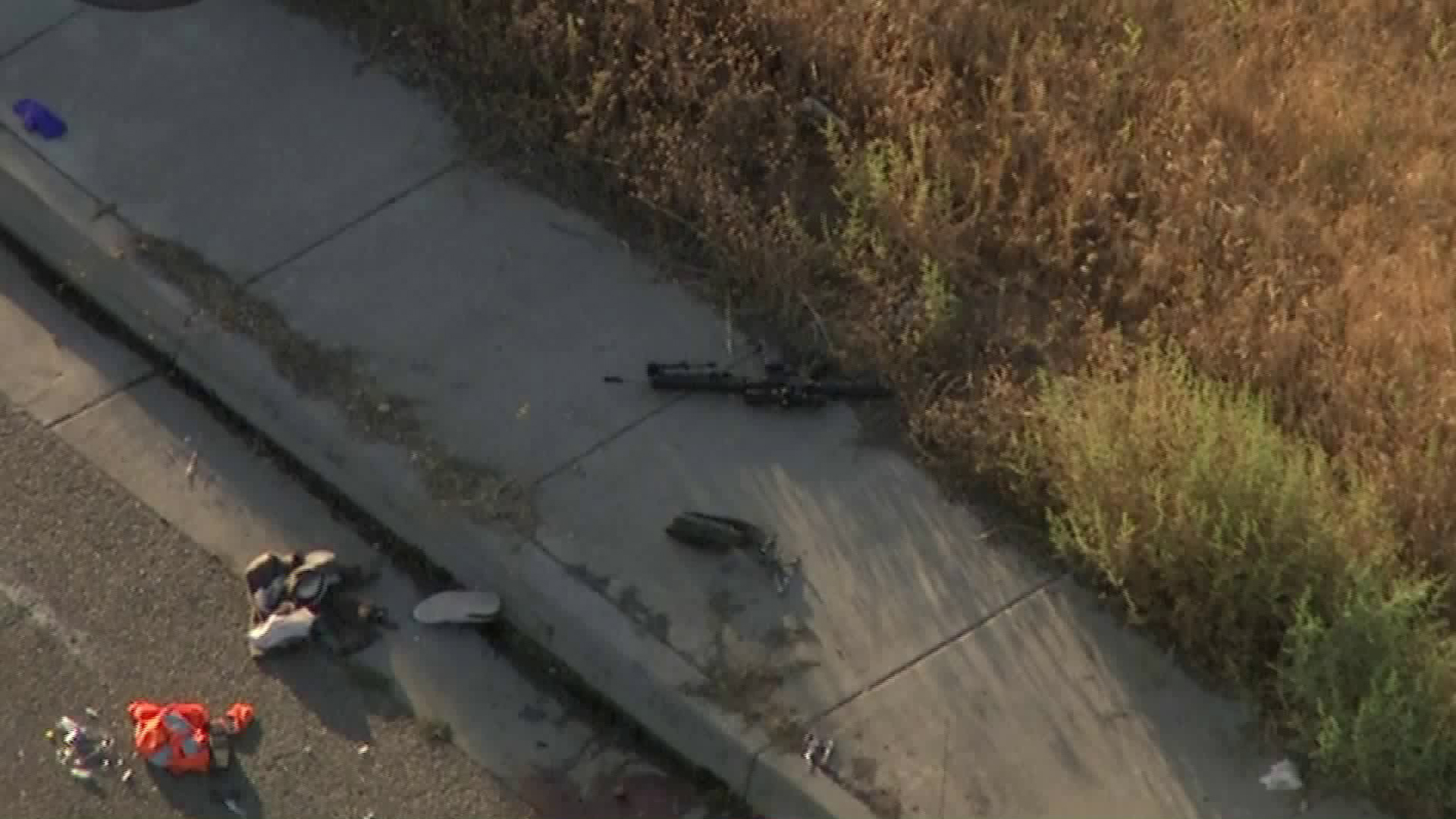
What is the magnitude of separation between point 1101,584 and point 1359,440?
0.88 m

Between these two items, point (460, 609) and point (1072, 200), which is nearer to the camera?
point (460, 609)

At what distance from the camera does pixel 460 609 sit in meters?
7.07

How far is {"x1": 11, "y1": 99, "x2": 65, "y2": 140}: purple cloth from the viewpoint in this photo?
8609mm

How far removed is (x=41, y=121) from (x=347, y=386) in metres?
1.82

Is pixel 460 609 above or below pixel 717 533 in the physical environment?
below

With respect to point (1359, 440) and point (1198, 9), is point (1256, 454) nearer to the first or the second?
point (1359, 440)

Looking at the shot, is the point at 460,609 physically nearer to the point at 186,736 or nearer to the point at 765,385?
the point at 186,736

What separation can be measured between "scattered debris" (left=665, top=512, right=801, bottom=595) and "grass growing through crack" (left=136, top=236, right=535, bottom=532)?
47cm

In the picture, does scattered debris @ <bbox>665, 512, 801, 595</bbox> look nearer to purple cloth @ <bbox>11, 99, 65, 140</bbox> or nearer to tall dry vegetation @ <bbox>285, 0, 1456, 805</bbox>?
tall dry vegetation @ <bbox>285, 0, 1456, 805</bbox>

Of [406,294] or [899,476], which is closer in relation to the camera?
[899,476]

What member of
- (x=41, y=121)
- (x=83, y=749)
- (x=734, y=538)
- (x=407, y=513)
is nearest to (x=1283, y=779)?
(x=734, y=538)

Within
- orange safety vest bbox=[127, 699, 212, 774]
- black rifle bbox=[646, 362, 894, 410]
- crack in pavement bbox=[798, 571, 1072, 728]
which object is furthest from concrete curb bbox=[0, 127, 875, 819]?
orange safety vest bbox=[127, 699, 212, 774]

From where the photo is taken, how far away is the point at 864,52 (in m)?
8.43

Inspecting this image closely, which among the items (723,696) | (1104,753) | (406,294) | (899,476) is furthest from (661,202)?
(1104,753)
